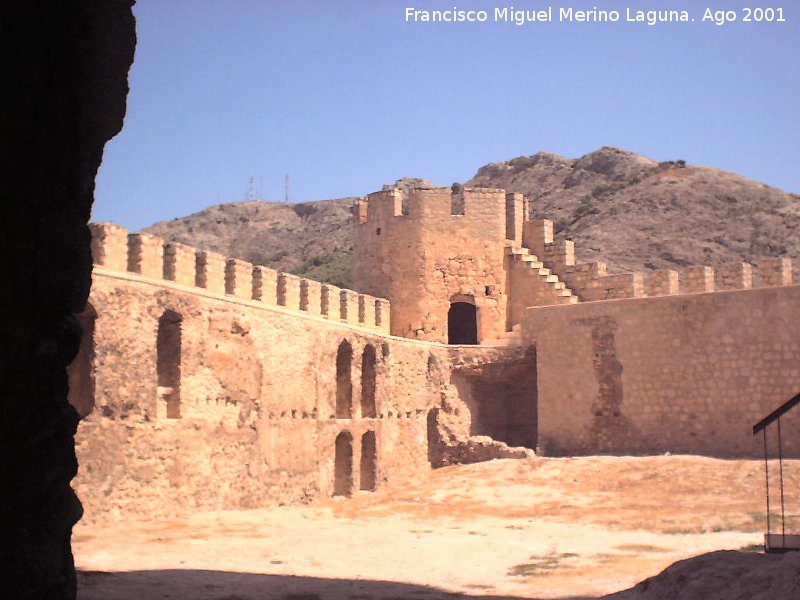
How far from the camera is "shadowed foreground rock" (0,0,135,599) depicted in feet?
17.1

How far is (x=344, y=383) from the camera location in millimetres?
20484

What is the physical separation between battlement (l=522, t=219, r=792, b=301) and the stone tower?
791 millimetres

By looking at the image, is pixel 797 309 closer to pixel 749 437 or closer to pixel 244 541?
pixel 749 437

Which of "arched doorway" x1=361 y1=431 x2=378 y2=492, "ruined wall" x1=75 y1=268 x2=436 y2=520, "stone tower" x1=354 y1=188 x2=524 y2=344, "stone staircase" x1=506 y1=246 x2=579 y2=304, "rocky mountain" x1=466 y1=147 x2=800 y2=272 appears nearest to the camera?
"ruined wall" x1=75 y1=268 x2=436 y2=520

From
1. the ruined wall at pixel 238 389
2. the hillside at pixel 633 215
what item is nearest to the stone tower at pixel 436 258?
the ruined wall at pixel 238 389

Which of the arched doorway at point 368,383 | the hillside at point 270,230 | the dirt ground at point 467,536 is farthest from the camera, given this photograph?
the hillside at point 270,230

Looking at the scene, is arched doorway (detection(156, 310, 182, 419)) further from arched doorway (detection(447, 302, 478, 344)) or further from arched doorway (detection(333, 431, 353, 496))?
arched doorway (detection(447, 302, 478, 344))

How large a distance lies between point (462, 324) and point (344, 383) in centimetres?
741

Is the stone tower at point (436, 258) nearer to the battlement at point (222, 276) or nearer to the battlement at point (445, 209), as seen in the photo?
the battlement at point (445, 209)

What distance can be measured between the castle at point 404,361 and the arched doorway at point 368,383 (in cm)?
6

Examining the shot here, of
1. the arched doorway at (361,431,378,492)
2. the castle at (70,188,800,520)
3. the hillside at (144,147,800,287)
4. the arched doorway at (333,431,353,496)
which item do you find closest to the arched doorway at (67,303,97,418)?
the castle at (70,188,800,520)

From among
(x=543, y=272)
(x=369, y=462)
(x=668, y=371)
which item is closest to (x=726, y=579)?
(x=668, y=371)

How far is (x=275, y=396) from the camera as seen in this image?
1791 centimetres

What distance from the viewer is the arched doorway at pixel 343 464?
66.4ft
